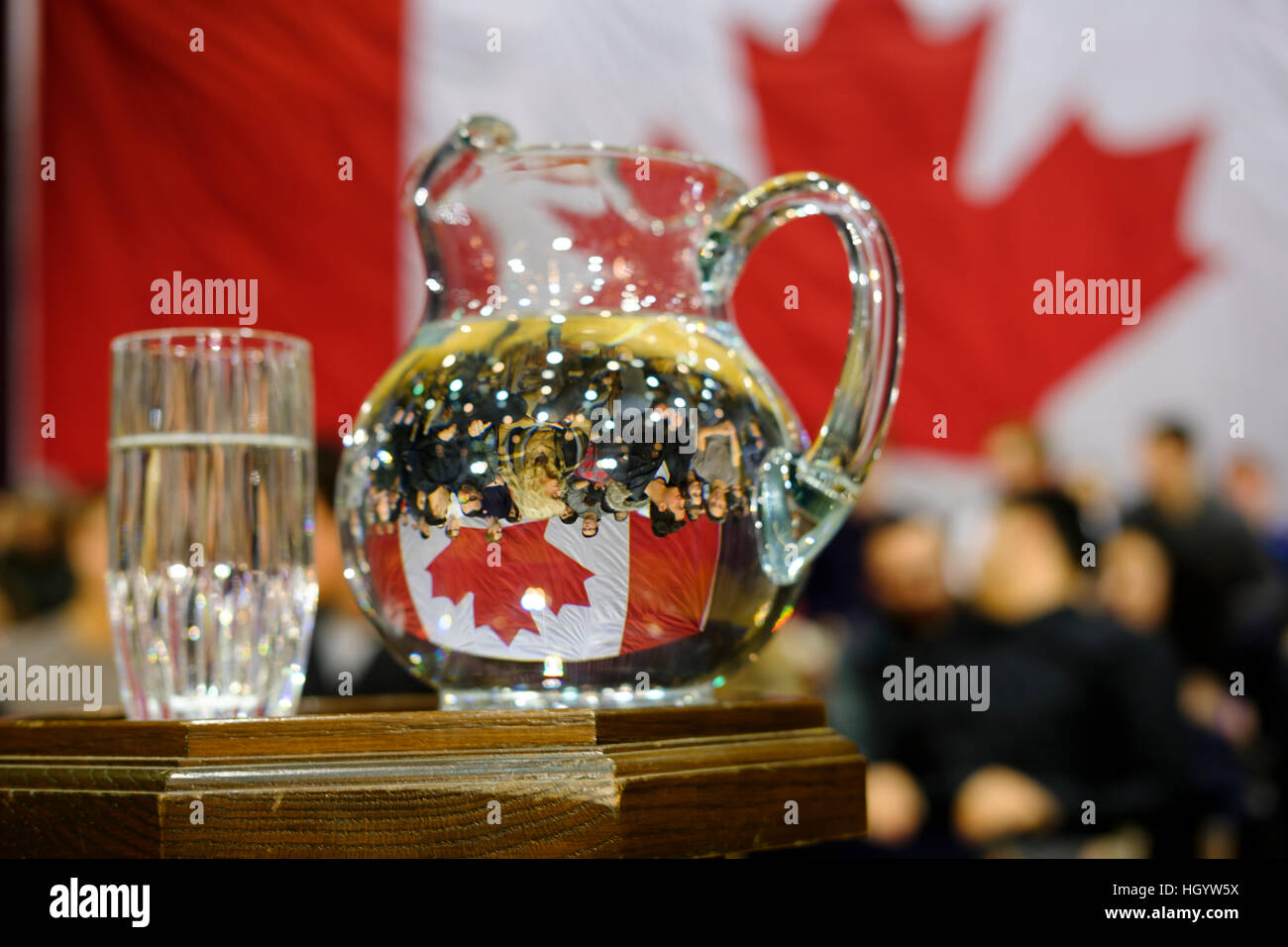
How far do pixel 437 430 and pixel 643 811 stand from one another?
167 mm

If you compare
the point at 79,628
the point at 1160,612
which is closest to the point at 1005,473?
the point at 1160,612

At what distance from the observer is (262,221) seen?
314 centimetres

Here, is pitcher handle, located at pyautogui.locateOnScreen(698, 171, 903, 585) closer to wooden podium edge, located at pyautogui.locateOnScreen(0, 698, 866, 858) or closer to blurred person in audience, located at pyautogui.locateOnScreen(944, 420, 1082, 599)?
wooden podium edge, located at pyautogui.locateOnScreen(0, 698, 866, 858)

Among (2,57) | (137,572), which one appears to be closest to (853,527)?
(2,57)

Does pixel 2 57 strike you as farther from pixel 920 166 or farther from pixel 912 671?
pixel 912 671

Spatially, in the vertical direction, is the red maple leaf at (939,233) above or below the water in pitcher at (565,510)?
above

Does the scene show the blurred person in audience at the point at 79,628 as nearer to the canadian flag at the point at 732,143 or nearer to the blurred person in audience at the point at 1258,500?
the canadian flag at the point at 732,143

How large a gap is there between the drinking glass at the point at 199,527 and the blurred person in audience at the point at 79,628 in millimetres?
1109

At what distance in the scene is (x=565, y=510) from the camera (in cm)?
54

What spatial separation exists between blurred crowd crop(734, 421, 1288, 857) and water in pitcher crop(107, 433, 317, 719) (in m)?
1.47

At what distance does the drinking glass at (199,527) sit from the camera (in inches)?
24.0

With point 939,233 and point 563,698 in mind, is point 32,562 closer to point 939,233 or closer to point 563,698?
point 939,233

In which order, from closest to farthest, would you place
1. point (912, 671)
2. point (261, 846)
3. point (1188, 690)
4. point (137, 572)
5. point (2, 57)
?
point (261, 846) < point (137, 572) < point (912, 671) < point (1188, 690) < point (2, 57)

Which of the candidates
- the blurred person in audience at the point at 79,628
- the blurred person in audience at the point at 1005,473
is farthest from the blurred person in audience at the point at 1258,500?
the blurred person in audience at the point at 79,628
